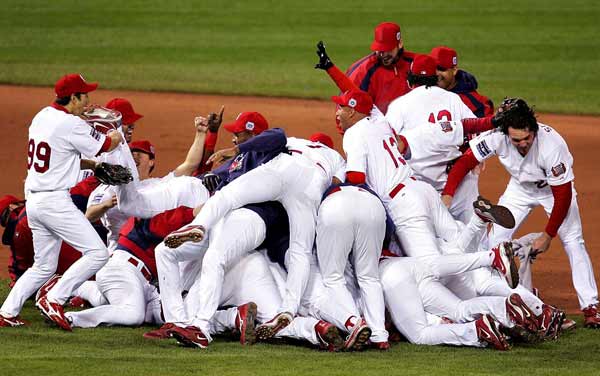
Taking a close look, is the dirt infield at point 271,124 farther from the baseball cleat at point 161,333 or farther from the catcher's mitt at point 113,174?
the baseball cleat at point 161,333

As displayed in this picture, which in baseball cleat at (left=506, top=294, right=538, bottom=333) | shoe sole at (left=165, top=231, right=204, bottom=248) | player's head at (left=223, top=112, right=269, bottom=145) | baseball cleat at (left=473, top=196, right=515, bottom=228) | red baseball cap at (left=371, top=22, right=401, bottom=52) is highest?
red baseball cap at (left=371, top=22, right=401, bottom=52)

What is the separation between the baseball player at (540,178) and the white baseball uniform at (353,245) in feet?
4.39

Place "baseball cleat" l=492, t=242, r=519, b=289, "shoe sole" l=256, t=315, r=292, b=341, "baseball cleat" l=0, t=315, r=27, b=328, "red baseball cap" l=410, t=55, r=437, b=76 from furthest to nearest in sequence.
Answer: "red baseball cap" l=410, t=55, r=437, b=76 < "baseball cleat" l=0, t=315, r=27, b=328 < "baseball cleat" l=492, t=242, r=519, b=289 < "shoe sole" l=256, t=315, r=292, b=341

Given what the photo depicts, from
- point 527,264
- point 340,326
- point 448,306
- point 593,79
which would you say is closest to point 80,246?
point 340,326

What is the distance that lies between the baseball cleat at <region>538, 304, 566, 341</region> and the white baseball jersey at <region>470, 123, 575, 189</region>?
107 cm

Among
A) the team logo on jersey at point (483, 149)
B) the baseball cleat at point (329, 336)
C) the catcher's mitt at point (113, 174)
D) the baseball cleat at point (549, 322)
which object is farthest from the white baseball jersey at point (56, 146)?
the baseball cleat at point (549, 322)

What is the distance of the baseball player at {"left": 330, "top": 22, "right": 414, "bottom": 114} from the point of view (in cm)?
1125

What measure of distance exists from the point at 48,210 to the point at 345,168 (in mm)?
2217

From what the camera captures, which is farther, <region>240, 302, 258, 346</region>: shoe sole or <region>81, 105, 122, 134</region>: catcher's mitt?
<region>81, 105, 122, 134</region>: catcher's mitt

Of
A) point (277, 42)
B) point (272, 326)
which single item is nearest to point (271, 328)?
point (272, 326)

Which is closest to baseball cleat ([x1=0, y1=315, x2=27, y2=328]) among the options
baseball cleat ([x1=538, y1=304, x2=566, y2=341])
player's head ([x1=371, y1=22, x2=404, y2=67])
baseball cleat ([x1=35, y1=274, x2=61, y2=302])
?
baseball cleat ([x1=35, y1=274, x2=61, y2=302])

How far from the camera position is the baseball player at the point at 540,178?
908cm

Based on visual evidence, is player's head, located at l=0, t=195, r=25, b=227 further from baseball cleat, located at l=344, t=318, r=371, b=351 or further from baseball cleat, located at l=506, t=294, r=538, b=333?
baseball cleat, located at l=506, t=294, r=538, b=333

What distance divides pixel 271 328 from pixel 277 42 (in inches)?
693
